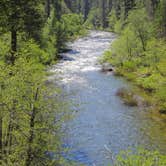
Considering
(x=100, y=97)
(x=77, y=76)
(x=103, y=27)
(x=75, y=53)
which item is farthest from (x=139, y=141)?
(x=103, y=27)

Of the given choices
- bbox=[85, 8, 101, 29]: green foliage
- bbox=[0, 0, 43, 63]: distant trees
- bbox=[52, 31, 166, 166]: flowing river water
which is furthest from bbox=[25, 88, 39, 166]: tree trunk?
bbox=[85, 8, 101, 29]: green foliage

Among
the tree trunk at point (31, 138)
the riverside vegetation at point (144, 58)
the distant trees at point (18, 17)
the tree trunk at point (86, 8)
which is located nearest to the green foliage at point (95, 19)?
the tree trunk at point (86, 8)

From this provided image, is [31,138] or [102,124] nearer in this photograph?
[31,138]

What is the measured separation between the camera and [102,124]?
36.1 m

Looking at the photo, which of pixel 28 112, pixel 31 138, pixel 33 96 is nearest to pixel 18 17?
pixel 33 96

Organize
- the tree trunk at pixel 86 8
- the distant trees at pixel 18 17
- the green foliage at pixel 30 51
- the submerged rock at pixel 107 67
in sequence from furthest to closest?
the tree trunk at pixel 86 8, the submerged rock at pixel 107 67, the distant trees at pixel 18 17, the green foliage at pixel 30 51

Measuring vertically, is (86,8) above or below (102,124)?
above

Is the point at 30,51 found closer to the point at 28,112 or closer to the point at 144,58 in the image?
the point at 28,112

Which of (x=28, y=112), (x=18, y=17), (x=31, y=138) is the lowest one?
(x=31, y=138)

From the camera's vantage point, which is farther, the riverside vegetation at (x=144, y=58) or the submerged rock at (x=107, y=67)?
the submerged rock at (x=107, y=67)

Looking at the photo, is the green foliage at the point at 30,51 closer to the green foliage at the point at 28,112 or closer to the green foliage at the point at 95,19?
the green foliage at the point at 28,112

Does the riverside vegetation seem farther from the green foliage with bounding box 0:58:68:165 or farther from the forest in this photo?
the green foliage with bounding box 0:58:68:165

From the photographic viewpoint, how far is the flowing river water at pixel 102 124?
29.8 meters

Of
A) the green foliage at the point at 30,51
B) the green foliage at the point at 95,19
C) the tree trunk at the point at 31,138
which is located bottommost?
the green foliage at the point at 95,19
